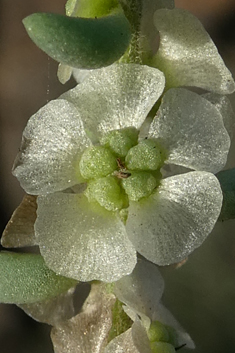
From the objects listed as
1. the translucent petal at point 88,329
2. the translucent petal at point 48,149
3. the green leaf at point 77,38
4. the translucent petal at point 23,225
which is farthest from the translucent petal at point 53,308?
the green leaf at point 77,38

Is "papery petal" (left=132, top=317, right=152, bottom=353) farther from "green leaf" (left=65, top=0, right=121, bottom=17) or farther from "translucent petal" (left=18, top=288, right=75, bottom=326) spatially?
"green leaf" (left=65, top=0, right=121, bottom=17)

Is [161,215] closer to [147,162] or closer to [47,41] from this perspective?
[147,162]

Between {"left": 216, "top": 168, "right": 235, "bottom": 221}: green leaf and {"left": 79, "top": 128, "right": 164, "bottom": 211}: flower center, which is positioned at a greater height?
{"left": 79, "top": 128, "right": 164, "bottom": 211}: flower center

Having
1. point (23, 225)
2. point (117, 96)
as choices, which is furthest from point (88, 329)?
point (117, 96)

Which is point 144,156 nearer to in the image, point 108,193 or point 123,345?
point 108,193

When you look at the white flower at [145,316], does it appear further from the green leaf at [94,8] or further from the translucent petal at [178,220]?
the green leaf at [94,8]

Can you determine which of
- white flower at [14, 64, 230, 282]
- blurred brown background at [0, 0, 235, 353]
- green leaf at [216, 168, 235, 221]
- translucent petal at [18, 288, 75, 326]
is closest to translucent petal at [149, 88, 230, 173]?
white flower at [14, 64, 230, 282]
